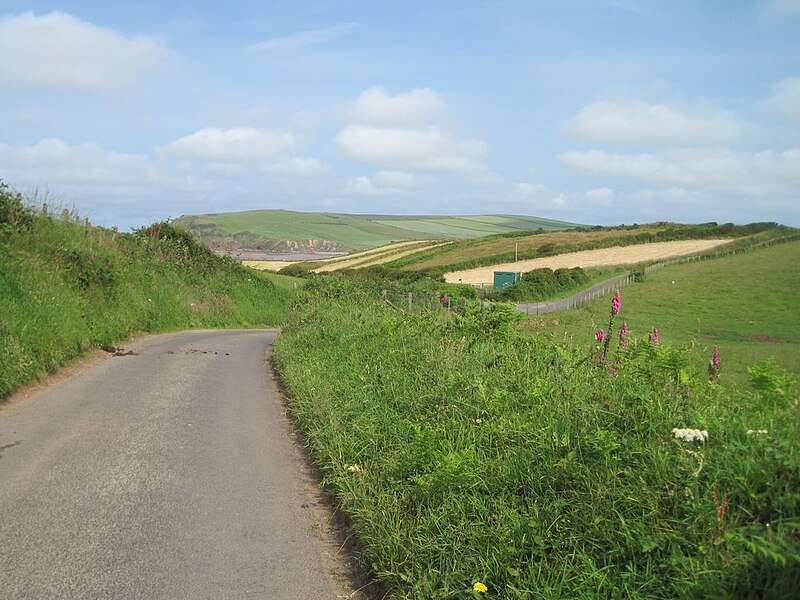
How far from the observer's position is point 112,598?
13.9ft

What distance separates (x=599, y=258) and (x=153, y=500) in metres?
73.5

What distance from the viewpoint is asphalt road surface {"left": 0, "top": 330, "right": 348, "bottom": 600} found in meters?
4.57

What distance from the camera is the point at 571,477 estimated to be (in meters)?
4.53

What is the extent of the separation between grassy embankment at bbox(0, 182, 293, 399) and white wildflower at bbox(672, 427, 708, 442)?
8580 millimetres

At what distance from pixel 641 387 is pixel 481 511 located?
1.61 meters

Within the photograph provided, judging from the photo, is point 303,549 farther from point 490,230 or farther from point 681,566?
point 490,230

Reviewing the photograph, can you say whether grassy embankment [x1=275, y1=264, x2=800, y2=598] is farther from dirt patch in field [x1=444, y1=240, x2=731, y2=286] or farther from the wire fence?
dirt patch in field [x1=444, y1=240, x2=731, y2=286]

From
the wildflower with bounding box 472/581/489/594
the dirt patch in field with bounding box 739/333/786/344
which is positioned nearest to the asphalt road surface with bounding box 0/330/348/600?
the wildflower with bounding box 472/581/489/594

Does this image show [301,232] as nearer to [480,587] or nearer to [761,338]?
[761,338]

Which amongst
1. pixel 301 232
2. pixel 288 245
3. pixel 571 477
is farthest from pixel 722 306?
pixel 301 232

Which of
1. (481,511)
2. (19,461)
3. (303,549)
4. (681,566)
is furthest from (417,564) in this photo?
(19,461)

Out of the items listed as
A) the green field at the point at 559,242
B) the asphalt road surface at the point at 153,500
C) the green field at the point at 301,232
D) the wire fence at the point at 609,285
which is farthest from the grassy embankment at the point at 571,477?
the green field at the point at 301,232

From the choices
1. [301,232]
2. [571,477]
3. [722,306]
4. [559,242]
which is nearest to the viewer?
[571,477]

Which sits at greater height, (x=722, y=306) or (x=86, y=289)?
(x=86, y=289)
